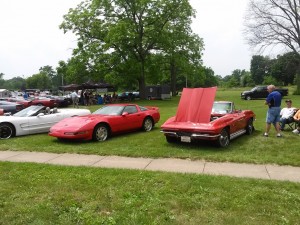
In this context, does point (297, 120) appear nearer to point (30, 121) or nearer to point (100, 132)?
point (100, 132)

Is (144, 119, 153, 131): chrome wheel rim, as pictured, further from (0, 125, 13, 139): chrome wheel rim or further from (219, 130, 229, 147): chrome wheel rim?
(0, 125, 13, 139): chrome wheel rim

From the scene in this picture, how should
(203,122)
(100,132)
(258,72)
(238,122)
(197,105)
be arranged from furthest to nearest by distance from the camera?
1. (258,72)
2. (100,132)
3. (238,122)
4. (197,105)
5. (203,122)

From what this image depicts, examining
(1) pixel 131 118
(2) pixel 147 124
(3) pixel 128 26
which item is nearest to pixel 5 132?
(1) pixel 131 118

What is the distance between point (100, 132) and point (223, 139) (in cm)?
388

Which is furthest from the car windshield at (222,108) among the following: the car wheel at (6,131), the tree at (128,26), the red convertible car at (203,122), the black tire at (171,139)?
the tree at (128,26)

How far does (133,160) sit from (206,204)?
10.6ft

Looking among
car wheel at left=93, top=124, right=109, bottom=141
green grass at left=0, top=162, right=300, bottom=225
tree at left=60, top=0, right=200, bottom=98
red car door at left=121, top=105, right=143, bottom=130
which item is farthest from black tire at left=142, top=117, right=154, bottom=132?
tree at left=60, top=0, right=200, bottom=98

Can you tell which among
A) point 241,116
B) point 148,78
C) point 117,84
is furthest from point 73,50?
point 241,116

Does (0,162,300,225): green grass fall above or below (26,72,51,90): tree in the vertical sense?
below

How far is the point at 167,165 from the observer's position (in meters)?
7.13

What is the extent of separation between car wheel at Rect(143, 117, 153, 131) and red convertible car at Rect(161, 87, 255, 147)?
2.50 meters

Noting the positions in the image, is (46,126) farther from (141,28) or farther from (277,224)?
(141,28)

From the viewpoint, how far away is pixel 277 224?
4.01 meters

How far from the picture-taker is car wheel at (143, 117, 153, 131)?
12.2 meters
